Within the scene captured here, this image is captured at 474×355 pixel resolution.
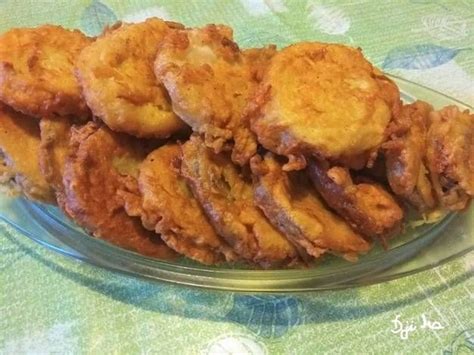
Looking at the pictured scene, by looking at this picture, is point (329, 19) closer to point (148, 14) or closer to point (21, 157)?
point (148, 14)

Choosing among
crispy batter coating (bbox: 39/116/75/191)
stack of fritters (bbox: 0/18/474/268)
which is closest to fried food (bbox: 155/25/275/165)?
stack of fritters (bbox: 0/18/474/268)

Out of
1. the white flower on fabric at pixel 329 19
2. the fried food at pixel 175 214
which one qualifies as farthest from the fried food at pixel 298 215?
the white flower on fabric at pixel 329 19

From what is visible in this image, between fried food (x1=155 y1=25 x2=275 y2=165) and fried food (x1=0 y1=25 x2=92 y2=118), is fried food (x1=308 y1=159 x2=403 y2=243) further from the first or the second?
fried food (x1=0 y1=25 x2=92 y2=118)

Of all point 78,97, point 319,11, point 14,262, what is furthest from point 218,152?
point 319,11

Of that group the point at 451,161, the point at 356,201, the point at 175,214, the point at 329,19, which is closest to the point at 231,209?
the point at 175,214

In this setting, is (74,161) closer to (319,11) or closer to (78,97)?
(78,97)

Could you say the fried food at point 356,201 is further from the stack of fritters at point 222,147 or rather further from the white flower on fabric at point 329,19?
the white flower on fabric at point 329,19

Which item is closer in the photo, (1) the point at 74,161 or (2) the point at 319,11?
(1) the point at 74,161
